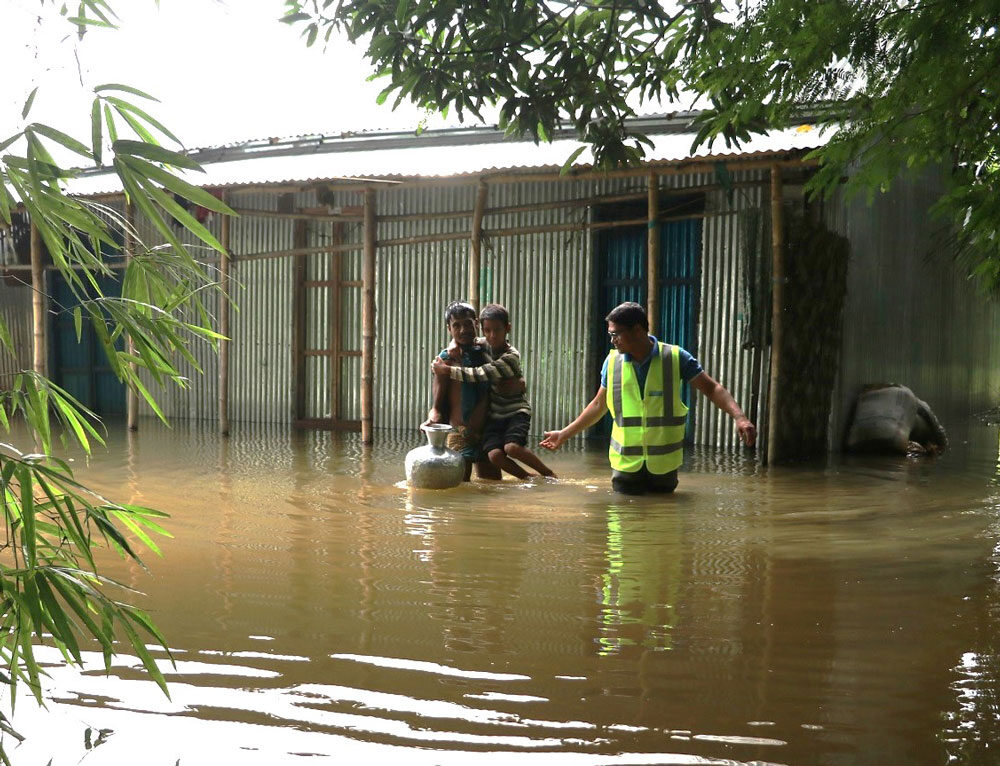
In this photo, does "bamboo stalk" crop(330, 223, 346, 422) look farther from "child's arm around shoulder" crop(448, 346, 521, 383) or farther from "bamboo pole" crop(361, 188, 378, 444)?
"child's arm around shoulder" crop(448, 346, 521, 383)

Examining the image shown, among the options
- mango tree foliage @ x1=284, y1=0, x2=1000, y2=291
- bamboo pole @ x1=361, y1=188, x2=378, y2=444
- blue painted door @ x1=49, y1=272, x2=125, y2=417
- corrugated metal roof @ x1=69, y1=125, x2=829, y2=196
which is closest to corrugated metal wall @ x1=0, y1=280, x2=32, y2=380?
blue painted door @ x1=49, y1=272, x2=125, y2=417

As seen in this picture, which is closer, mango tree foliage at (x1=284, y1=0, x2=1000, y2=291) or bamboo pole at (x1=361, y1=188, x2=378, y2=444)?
mango tree foliage at (x1=284, y1=0, x2=1000, y2=291)

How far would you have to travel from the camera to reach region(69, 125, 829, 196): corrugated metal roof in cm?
1016

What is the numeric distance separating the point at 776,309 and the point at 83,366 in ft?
37.9

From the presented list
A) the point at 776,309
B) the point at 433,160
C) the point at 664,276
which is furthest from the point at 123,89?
the point at 433,160

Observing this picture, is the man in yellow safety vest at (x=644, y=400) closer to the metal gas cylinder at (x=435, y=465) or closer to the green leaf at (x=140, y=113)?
the metal gas cylinder at (x=435, y=465)

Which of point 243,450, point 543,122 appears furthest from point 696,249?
point 543,122

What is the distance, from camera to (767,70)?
419 cm

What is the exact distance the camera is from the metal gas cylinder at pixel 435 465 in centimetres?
808

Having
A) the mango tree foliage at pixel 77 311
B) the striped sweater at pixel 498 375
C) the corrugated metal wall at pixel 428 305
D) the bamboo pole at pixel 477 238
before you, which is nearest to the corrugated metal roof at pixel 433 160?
the bamboo pole at pixel 477 238

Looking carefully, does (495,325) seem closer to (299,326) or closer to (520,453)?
(520,453)

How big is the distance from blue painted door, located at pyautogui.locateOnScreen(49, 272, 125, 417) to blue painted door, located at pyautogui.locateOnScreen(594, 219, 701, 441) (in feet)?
27.1

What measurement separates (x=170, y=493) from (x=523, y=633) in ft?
15.2

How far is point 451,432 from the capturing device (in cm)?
841
